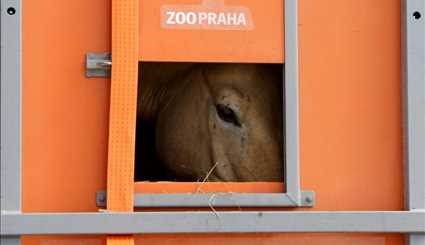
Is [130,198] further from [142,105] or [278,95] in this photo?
[278,95]

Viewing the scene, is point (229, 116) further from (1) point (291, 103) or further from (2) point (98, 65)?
(2) point (98, 65)

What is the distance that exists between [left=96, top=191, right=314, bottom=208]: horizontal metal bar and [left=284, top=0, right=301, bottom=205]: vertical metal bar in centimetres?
3

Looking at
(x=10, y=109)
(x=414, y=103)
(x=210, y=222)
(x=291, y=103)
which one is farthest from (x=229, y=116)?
(x=10, y=109)

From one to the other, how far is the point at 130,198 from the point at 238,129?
1.35 feet

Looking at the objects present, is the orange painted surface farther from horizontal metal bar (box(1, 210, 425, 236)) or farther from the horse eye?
the horse eye

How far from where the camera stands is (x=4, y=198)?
2262 millimetres

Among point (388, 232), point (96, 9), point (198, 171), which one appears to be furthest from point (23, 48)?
point (388, 232)

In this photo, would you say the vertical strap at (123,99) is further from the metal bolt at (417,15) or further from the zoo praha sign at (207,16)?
the metal bolt at (417,15)

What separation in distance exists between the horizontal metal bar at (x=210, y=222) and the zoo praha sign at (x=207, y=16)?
19.0 inches

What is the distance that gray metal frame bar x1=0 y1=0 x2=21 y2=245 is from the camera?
2.27 metres

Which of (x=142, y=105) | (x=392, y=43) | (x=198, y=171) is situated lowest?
(x=198, y=171)

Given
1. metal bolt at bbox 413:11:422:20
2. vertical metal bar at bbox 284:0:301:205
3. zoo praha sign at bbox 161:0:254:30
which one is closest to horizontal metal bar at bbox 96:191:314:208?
vertical metal bar at bbox 284:0:301:205

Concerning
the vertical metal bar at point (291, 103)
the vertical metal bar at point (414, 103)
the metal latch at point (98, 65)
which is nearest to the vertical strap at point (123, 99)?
the metal latch at point (98, 65)

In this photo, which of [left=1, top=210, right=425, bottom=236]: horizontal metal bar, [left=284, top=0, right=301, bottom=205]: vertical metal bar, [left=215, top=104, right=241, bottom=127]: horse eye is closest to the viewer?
[left=1, top=210, right=425, bottom=236]: horizontal metal bar
